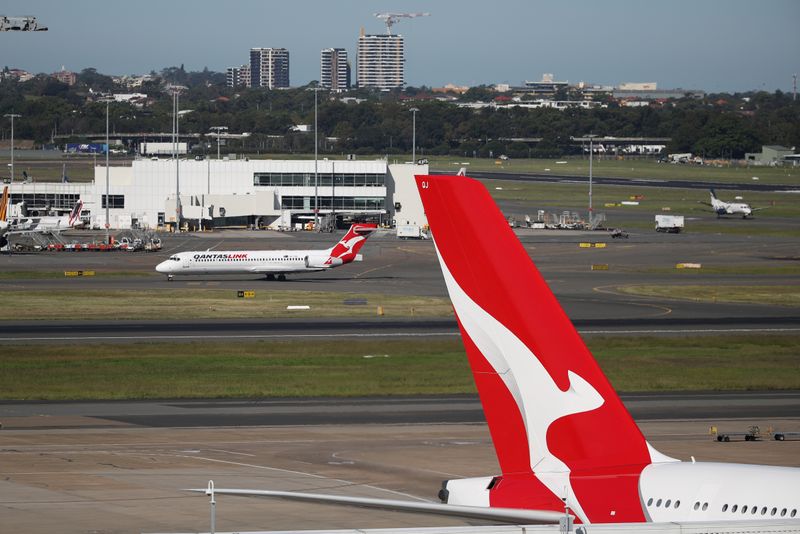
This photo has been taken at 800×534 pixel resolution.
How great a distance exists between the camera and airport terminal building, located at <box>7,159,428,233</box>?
143m

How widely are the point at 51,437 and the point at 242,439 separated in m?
5.95

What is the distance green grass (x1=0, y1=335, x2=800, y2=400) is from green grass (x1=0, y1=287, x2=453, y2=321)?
12550 millimetres

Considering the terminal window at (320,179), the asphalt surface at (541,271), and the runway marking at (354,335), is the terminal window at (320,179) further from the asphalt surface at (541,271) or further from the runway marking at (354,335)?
the runway marking at (354,335)

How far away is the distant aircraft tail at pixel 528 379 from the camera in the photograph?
14.9 metres

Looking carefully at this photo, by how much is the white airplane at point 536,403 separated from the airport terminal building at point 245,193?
12498 centimetres

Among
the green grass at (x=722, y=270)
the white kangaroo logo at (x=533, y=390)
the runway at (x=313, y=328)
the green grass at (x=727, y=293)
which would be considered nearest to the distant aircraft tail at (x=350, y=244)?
the green grass at (x=727, y=293)

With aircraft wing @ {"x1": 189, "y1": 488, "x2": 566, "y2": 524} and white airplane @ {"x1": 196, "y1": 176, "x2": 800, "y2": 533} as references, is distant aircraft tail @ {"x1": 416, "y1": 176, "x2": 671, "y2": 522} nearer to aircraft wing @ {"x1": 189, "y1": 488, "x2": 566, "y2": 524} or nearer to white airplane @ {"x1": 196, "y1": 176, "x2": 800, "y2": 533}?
white airplane @ {"x1": 196, "y1": 176, "x2": 800, "y2": 533}

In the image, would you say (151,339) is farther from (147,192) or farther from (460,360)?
(147,192)

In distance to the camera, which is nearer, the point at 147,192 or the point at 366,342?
the point at 366,342

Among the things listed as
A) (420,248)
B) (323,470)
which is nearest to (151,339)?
(323,470)

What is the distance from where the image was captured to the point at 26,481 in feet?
91.1

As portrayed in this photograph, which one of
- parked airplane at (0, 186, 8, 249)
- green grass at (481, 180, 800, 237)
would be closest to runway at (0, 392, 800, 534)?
parked airplane at (0, 186, 8, 249)

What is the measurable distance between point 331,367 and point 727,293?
1542 inches

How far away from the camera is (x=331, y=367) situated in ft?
167
